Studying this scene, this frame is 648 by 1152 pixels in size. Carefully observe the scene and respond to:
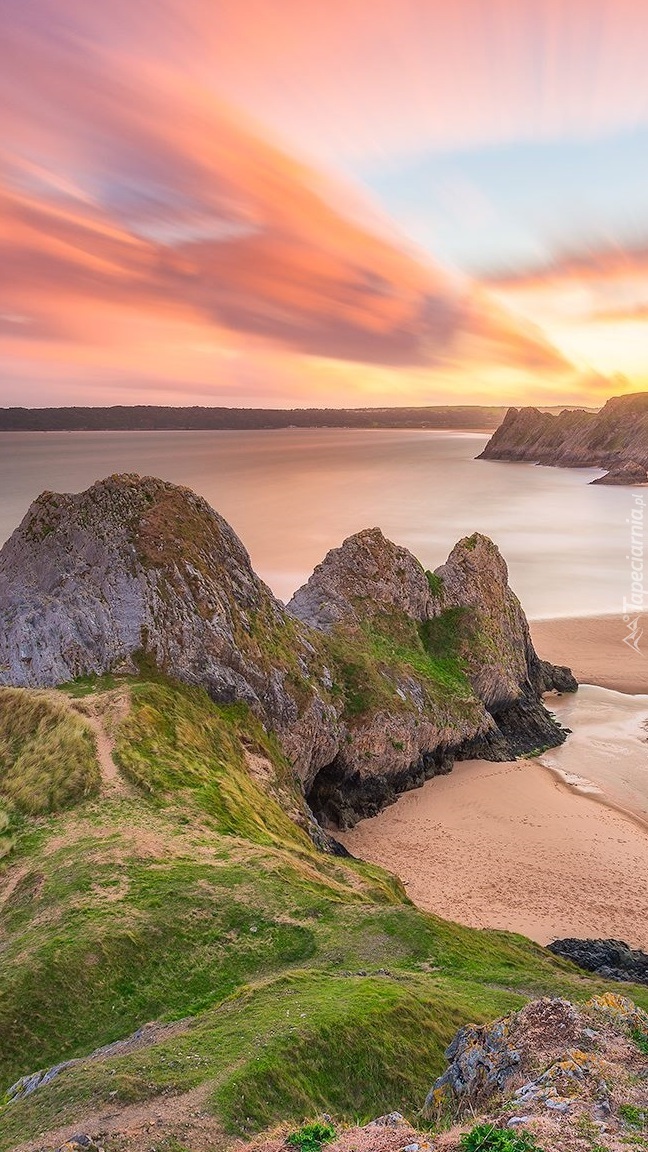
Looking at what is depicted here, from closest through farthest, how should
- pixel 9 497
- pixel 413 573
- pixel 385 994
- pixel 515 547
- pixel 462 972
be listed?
pixel 385 994 < pixel 462 972 < pixel 413 573 < pixel 515 547 < pixel 9 497

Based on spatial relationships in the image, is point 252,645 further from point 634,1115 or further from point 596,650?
Result: point 596,650

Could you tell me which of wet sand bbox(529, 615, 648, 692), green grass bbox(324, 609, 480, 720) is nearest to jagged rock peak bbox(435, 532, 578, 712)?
green grass bbox(324, 609, 480, 720)

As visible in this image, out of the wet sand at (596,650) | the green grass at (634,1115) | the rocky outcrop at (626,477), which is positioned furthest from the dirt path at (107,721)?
the rocky outcrop at (626,477)

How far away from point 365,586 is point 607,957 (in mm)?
25774

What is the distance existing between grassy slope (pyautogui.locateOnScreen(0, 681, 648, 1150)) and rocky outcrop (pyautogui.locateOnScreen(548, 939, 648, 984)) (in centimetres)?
245

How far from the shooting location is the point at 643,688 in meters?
50.5

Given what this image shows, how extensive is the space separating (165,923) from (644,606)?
214ft

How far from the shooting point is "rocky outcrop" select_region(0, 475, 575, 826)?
104 feet

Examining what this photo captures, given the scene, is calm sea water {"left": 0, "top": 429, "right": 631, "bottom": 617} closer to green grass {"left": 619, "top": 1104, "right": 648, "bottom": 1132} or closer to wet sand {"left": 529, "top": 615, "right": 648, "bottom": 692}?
wet sand {"left": 529, "top": 615, "right": 648, "bottom": 692}

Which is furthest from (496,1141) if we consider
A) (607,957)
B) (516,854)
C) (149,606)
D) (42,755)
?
(149,606)

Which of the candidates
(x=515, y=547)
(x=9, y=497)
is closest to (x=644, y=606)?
(x=515, y=547)

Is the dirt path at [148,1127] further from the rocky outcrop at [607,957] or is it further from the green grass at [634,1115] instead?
the rocky outcrop at [607,957]

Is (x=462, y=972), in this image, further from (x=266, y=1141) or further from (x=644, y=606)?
(x=644, y=606)

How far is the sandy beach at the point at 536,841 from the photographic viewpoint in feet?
88.3
